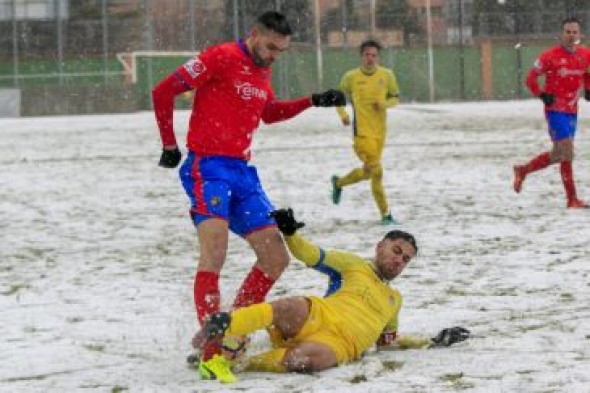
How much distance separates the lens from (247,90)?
6.59 metres

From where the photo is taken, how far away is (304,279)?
30.1 feet

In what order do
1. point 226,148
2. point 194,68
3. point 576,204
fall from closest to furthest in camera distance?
1. point 194,68
2. point 226,148
3. point 576,204

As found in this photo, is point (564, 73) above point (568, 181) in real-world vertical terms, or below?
above

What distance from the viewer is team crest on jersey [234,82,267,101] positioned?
6.56 meters

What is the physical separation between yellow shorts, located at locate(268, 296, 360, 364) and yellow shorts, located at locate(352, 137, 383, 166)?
274 inches

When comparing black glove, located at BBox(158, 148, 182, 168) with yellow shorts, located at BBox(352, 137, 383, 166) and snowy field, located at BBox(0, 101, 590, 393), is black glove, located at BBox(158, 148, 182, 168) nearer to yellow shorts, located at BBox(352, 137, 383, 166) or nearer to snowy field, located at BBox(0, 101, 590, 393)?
snowy field, located at BBox(0, 101, 590, 393)

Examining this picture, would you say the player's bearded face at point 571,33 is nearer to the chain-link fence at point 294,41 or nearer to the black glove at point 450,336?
the black glove at point 450,336

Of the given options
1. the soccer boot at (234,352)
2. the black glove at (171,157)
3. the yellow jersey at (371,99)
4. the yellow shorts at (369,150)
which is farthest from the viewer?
the yellow jersey at (371,99)

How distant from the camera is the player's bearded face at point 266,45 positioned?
6461mm

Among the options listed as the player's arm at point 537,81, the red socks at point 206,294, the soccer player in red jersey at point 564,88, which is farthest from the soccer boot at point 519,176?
the red socks at point 206,294

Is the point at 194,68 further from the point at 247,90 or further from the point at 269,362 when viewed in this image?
the point at 269,362

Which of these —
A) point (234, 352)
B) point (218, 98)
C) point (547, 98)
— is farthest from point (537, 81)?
point (234, 352)

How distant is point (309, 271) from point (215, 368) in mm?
3710

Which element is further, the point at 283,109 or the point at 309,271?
the point at 309,271
